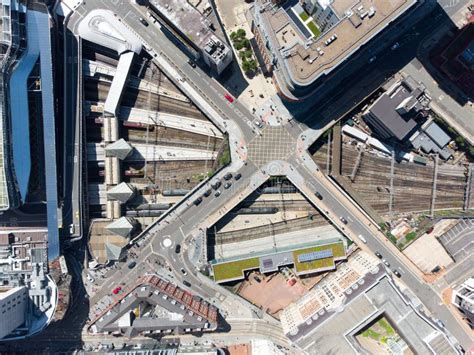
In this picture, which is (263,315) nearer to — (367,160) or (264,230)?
(264,230)

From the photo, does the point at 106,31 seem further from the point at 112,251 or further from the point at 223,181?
the point at 112,251

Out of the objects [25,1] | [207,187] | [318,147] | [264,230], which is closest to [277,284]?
[264,230]

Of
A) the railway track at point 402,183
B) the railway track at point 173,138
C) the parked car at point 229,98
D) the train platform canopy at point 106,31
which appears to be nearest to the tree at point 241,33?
the parked car at point 229,98

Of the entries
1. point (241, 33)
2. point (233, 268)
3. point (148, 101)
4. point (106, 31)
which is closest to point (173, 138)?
Answer: point (148, 101)

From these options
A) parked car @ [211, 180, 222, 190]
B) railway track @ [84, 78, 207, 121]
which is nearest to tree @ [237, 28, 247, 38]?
railway track @ [84, 78, 207, 121]

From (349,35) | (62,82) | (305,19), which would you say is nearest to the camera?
(349,35)

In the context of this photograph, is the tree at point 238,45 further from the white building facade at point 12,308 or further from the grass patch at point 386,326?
the white building facade at point 12,308

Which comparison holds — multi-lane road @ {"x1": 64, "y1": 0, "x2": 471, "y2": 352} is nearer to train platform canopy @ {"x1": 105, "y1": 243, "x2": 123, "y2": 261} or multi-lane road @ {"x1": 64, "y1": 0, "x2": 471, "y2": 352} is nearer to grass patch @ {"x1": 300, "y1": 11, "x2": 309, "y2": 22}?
train platform canopy @ {"x1": 105, "y1": 243, "x2": 123, "y2": 261}
